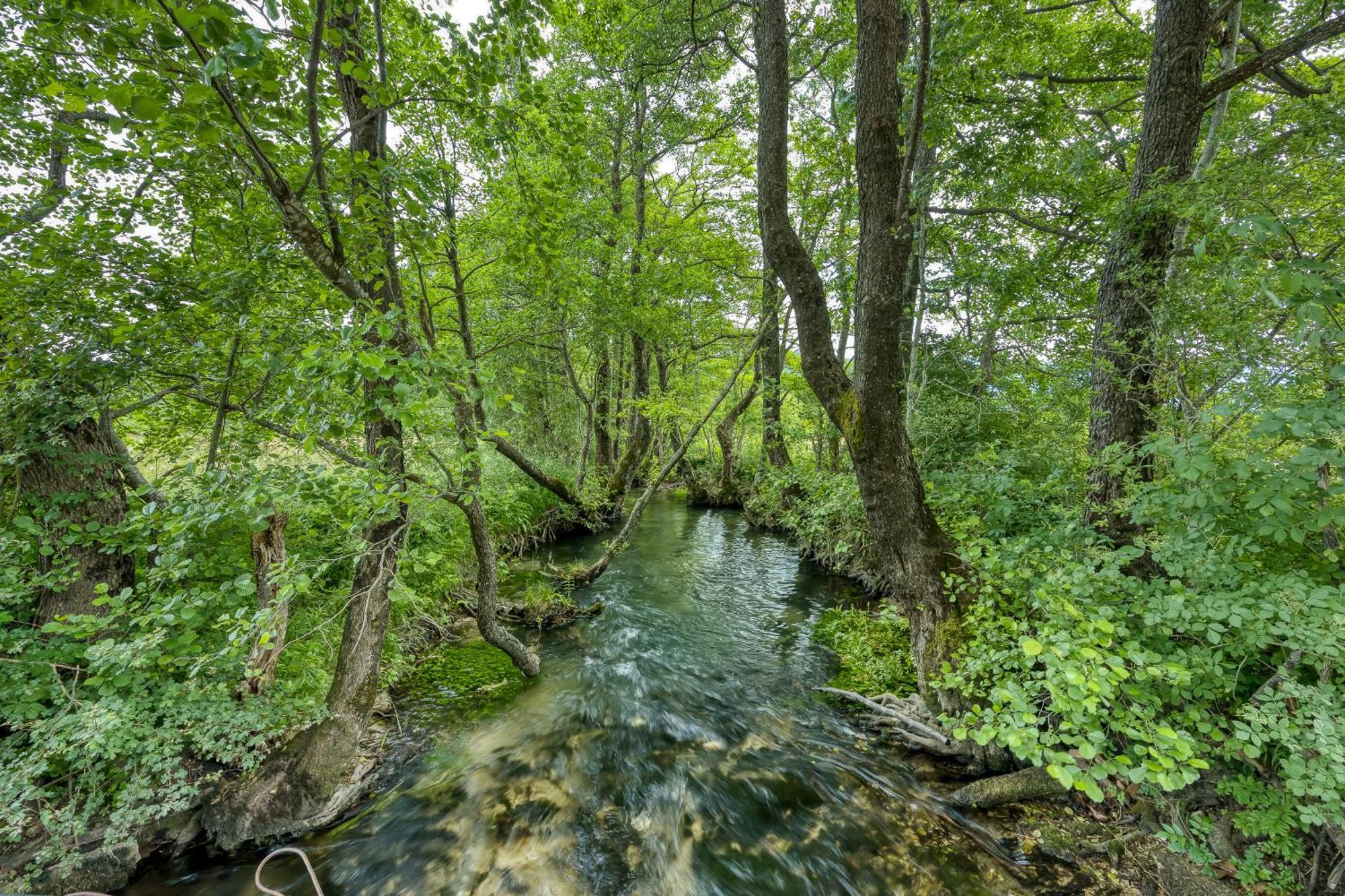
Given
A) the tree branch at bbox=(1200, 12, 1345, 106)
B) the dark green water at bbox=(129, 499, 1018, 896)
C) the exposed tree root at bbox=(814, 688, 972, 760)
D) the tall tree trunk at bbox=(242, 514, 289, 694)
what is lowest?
the dark green water at bbox=(129, 499, 1018, 896)

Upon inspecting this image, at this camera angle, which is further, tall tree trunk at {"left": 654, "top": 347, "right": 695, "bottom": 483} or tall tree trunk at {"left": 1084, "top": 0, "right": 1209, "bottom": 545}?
tall tree trunk at {"left": 654, "top": 347, "right": 695, "bottom": 483}

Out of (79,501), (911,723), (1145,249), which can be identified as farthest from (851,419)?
(79,501)

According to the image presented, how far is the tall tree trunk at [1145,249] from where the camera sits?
139 inches

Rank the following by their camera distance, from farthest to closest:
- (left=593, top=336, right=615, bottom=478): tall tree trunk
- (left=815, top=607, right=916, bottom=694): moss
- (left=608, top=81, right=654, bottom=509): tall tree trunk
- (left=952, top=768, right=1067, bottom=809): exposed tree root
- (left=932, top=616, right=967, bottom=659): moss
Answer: (left=593, top=336, right=615, bottom=478): tall tree trunk, (left=608, top=81, right=654, bottom=509): tall tree trunk, (left=815, top=607, right=916, bottom=694): moss, (left=932, top=616, right=967, bottom=659): moss, (left=952, top=768, right=1067, bottom=809): exposed tree root

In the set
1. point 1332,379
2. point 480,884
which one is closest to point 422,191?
point 480,884

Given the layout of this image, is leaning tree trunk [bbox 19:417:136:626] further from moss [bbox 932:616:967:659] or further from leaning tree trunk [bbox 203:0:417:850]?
moss [bbox 932:616:967:659]

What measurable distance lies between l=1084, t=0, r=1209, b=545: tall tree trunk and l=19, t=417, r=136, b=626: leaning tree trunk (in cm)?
745

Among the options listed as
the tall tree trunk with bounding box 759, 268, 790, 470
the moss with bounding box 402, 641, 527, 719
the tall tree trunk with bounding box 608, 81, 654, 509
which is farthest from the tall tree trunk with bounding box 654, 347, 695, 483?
the moss with bounding box 402, 641, 527, 719

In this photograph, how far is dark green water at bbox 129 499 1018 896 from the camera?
2973 mm

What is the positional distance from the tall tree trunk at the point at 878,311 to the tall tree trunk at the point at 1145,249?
1371 mm

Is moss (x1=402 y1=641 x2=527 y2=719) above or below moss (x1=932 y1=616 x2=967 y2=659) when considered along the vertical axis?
below

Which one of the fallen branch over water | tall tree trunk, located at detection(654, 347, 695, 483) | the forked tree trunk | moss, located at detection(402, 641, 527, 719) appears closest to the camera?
the forked tree trunk

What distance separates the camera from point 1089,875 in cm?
277

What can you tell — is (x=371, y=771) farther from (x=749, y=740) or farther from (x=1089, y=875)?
(x=1089, y=875)
